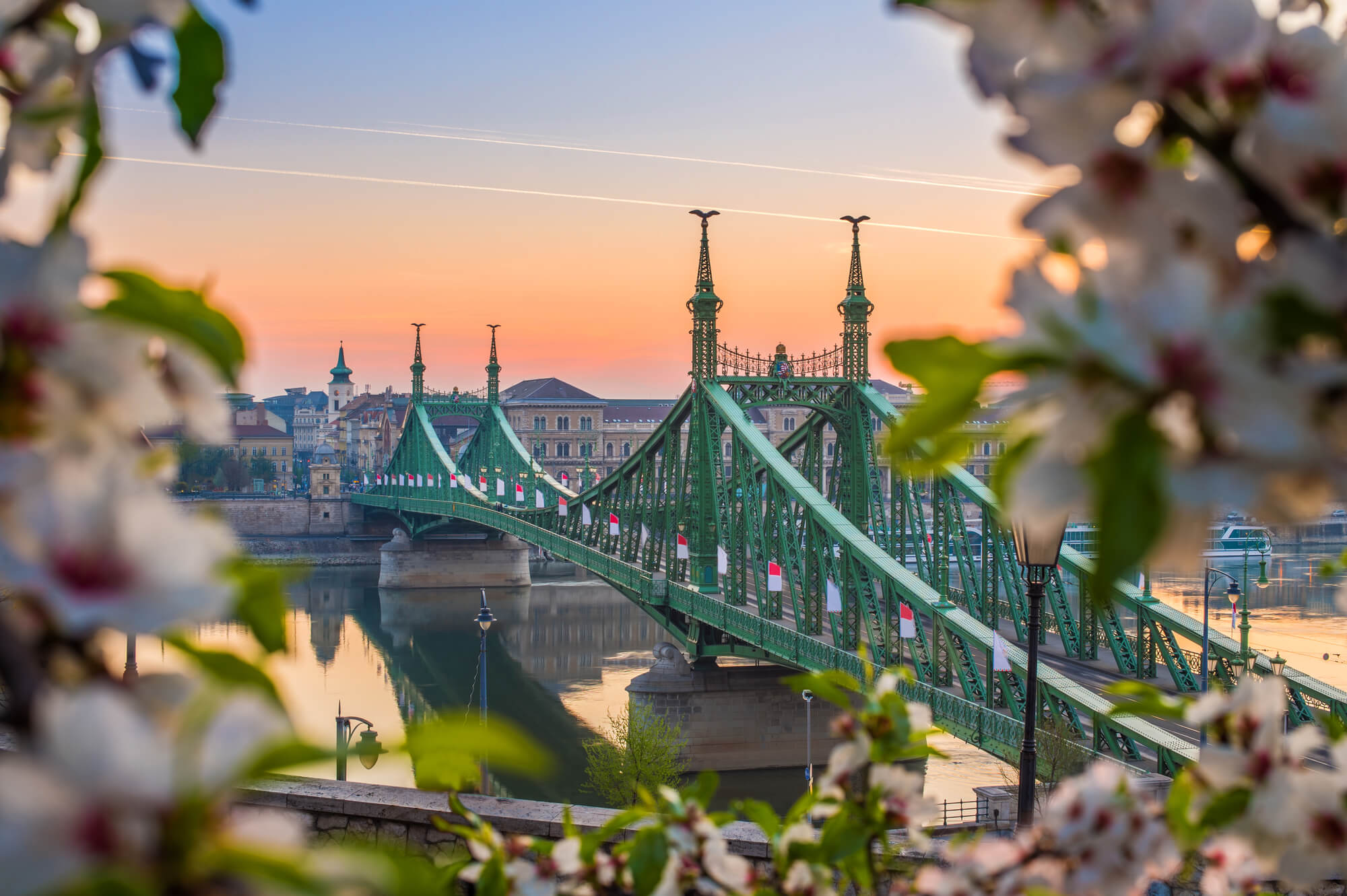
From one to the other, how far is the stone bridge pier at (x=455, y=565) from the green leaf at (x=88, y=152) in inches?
2429

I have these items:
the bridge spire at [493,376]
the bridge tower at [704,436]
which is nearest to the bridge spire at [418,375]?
the bridge spire at [493,376]

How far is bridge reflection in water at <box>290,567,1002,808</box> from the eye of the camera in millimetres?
26672

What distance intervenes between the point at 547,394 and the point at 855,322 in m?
65.8

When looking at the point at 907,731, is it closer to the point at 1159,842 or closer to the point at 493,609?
the point at 1159,842

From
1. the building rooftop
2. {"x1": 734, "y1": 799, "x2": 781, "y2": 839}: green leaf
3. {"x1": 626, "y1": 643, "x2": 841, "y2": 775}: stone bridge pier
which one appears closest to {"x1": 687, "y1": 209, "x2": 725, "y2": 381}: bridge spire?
{"x1": 626, "y1": 643, "x2": 841, "y2": 775}: stone bridge pier

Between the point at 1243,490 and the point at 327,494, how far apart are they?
83919 mm

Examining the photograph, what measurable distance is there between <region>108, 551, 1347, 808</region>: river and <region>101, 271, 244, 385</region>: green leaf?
2024 centimetres

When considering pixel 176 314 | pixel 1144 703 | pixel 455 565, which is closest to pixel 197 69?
pixel 176 314

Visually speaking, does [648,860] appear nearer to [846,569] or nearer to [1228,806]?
[1228,806]

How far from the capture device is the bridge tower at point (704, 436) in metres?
29.1

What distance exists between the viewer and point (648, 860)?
201cm

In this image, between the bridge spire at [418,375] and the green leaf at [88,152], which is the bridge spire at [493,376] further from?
the green leaf at [88,152]

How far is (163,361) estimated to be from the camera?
3.15 feet

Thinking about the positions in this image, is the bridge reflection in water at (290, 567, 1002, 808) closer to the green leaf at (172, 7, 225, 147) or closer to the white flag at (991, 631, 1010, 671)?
the white flag at (991, 631, 1010, 671)
